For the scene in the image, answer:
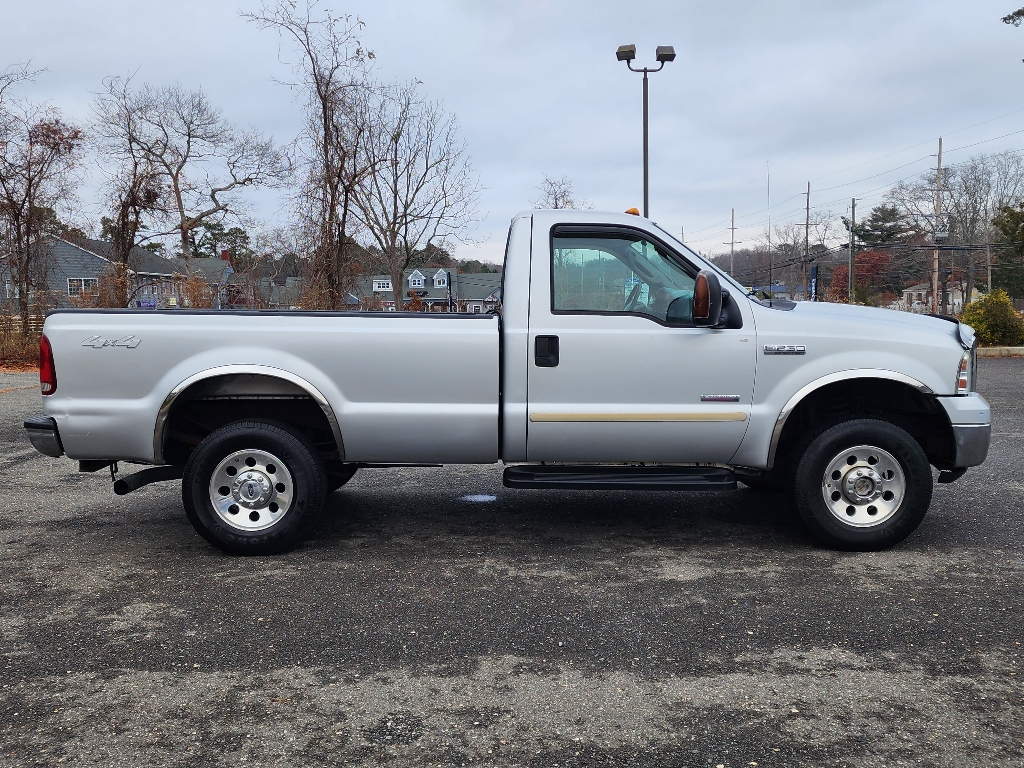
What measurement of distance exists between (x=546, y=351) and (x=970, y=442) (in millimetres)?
2586

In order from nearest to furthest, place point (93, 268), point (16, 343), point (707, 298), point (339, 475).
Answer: point (707, 298) < point (339, 475) < point (16, 343) < point (93, 268)

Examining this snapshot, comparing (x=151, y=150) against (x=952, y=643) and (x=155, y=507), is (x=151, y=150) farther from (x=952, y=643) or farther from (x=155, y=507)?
(x=952, y=643)

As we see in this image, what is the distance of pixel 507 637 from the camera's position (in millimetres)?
3834

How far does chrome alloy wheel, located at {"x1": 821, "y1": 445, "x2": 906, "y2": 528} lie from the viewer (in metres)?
5.02

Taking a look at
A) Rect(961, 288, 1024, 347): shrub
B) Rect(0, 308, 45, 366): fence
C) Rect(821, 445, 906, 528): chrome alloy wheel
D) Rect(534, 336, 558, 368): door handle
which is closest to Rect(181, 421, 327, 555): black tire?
Rect(534, 336, 558, 368): door handle

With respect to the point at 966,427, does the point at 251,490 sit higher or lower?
lower

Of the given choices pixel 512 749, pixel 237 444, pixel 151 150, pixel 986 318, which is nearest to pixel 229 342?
pixel 237 444

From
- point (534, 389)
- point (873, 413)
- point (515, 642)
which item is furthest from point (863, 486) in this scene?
point (515, 642)

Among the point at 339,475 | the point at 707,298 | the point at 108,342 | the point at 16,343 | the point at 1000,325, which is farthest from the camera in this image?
the point at 1000,325

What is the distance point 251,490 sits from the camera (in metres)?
5.03

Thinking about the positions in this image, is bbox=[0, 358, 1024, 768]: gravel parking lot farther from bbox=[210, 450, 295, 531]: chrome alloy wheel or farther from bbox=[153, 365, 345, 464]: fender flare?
bbox=[153, 365, 345, 464]: fender flare

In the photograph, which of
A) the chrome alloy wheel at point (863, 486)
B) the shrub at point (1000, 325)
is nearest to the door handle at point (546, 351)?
the chrome alloy wheel at point (863, 486)

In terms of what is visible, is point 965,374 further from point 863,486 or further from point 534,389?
point 534,389

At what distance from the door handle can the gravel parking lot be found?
3.87ft
